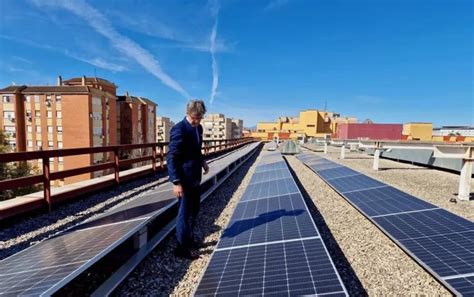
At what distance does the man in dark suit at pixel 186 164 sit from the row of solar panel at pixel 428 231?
2698mm

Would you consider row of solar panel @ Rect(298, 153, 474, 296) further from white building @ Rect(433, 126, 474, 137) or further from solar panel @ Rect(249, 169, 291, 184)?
white building @ Rect(433, 126, 474, 137)

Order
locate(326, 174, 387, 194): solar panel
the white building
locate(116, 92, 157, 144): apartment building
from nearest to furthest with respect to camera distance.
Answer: locate(326, 174, 387, 194): solar panel → locate(116, 92, 157, 144): apartment building → the white building

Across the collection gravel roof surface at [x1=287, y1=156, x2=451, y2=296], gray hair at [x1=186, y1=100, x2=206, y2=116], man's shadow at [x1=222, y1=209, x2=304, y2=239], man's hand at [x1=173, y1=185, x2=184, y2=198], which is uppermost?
gray hair at [x1=186, y1=100, x2=206, y2=116]

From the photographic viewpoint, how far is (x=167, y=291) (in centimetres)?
265

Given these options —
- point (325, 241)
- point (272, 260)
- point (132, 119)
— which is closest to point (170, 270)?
point (272, 260)

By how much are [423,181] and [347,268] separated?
783 centimetres

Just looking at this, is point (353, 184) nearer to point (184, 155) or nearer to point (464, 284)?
point (464, 284)

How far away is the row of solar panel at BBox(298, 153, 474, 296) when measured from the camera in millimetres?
2490

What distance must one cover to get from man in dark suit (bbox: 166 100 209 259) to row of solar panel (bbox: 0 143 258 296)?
1.56 ft

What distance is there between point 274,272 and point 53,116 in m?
52.3

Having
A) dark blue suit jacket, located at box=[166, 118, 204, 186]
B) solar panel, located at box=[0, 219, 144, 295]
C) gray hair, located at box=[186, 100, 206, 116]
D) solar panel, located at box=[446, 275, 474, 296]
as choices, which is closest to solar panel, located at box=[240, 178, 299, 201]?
dark blue suit jacket, located at box=[166, 118, 204, 186]

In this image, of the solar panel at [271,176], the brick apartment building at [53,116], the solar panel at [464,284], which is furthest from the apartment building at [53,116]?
the solar panel at [464,284]

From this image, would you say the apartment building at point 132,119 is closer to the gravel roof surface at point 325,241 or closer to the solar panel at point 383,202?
the gravel roof surface at point 325,241

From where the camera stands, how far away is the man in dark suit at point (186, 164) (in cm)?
302
